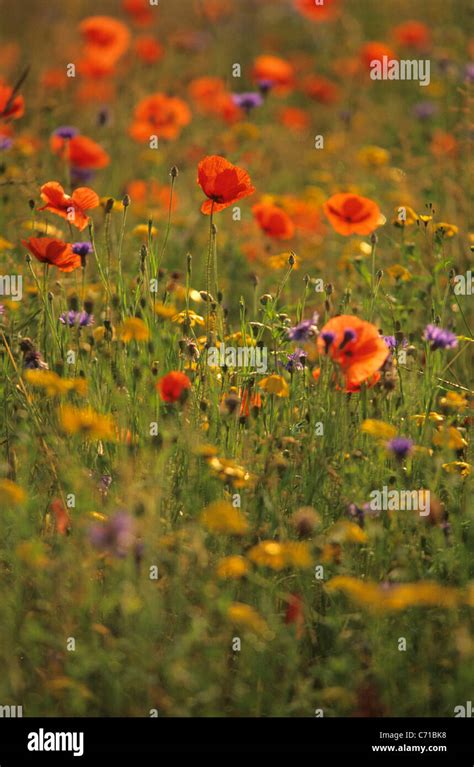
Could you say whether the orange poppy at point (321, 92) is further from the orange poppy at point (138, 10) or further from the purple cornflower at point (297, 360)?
the purple cornflower at point (297, 360)

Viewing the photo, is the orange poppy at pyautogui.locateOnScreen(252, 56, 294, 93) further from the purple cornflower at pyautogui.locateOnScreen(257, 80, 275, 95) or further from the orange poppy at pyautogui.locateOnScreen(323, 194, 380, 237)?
the orange poppy at pyautogui.locateOnScreen(323, 194, 380, 237)

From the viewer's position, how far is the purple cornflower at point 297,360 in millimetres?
2612

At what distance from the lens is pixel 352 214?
115 inches

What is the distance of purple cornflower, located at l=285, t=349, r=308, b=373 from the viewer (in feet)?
8.57

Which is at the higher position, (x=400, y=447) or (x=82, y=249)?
(x=82, y=249)

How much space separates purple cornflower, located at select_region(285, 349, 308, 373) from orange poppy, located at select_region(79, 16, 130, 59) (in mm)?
2438

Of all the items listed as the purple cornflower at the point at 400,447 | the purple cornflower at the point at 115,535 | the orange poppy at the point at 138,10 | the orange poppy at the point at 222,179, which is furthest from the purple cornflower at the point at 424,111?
the purple cornflower at the point at 115,535

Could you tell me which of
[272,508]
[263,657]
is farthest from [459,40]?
[263,657]

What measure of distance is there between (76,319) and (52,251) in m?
0.17

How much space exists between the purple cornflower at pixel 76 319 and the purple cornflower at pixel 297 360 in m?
0.53

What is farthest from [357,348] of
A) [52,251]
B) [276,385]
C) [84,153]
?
[84,153]

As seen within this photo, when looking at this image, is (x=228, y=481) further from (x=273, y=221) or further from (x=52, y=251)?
(x=273, y=221)

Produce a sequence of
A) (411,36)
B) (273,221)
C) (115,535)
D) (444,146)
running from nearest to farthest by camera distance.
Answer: (115,535)
(273,221)
(444,146)
(411,36)
